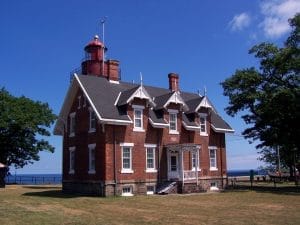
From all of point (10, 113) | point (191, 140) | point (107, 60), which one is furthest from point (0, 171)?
point (191, 140)

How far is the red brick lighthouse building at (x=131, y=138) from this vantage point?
34.9 metres

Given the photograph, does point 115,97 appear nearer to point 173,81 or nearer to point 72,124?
point 72,124

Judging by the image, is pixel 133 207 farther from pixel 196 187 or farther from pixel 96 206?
pixel 196 187

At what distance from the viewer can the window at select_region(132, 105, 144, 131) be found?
36625 mm

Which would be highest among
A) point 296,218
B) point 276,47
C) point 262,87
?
point 276,47

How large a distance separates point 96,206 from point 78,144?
1247cm

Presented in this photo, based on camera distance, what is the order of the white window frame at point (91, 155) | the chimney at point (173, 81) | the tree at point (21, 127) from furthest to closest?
the tree at point (21, 127) < the chimney at point (173, 81) < the white window frame at point (91, 155)

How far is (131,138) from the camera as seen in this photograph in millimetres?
36062

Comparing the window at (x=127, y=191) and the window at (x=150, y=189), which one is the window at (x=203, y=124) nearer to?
the window at (x=150, y=189)

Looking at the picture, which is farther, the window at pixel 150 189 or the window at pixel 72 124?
the window at pixel 72 124

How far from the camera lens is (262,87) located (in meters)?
42.8

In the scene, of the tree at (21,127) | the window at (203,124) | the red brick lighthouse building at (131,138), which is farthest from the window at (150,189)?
the tree at (21,127)

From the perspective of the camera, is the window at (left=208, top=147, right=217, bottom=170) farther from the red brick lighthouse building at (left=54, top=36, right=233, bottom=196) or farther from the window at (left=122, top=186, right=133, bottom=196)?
the window at (left=122, top=186, right=133, bottom=196)

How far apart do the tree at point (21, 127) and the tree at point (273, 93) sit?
931 inches
